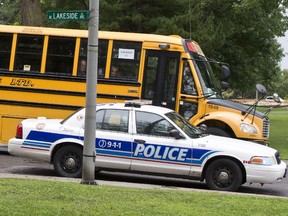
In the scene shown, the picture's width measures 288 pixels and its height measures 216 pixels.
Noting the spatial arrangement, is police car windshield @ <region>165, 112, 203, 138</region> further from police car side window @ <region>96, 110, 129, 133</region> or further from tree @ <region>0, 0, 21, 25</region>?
tree @ <region>0, 0, 21, 25</region>

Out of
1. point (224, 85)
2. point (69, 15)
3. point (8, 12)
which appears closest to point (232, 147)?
point (69, 15)

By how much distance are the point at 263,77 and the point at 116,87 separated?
3072 centimetres

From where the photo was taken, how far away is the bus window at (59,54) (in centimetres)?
1361

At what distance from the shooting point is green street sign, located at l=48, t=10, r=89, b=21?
8.67 meters

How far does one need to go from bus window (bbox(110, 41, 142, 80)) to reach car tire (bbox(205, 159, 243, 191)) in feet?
13.3

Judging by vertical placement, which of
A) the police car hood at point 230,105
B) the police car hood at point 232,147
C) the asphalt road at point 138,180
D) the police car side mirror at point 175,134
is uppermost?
the police car hood at point 230,105

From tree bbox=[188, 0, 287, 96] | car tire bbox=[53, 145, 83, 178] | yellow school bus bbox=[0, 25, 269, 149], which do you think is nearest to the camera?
car tire bbox=[53, 145, 83, 178]

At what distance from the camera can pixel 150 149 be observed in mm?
10227

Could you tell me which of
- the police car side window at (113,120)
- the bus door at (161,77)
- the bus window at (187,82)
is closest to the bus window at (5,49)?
the bus door at (161,77)

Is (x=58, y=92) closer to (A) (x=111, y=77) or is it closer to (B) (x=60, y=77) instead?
(B) (x=60, y=77)

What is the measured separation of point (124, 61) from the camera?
13414 millimetres

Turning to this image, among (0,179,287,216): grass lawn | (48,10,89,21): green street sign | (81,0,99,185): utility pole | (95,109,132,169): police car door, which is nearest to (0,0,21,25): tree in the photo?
(95,109,132,169): police car door

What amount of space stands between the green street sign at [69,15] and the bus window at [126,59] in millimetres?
4410

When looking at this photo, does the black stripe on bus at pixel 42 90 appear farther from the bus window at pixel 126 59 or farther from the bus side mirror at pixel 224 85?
the bus side mirror at pixel 224 85
